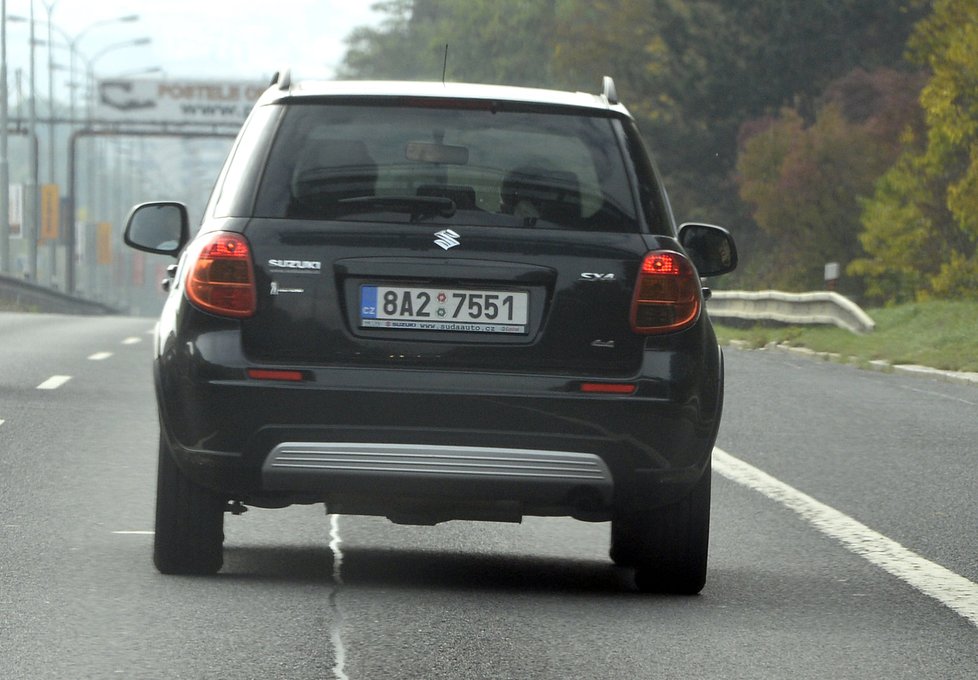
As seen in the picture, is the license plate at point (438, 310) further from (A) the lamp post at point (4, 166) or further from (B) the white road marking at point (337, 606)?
Answer: (A) the lamp post at point (4, 166)

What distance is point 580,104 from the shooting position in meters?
7.01

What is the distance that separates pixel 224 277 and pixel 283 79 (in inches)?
35.7

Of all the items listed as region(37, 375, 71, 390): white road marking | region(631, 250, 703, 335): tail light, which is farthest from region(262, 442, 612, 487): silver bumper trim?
region(37, 375, 71, 390): white road marking

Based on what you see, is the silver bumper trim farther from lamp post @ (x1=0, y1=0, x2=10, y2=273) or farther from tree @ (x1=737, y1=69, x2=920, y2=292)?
lamp post @ (x1=0, y1=0, x2=10, y2=273)

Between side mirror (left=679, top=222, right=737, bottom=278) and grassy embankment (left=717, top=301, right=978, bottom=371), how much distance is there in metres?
14.4

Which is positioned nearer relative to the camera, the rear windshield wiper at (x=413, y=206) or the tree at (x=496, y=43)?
the rear windshield wiper at (x=413, y=206)

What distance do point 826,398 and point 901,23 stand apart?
147ft

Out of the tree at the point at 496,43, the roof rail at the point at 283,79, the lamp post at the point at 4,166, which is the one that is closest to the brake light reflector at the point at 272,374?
the roof rail at the point at 283,79

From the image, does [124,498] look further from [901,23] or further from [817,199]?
[901,23]

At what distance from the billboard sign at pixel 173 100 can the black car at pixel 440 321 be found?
91.5 m

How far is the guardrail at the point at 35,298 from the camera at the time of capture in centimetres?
5450

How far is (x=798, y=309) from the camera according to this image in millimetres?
31703

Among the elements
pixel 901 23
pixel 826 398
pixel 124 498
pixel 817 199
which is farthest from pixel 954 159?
pixel 124 498

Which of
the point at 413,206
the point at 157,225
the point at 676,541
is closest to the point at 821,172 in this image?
the point at 157,225
